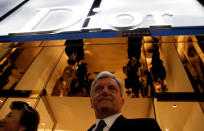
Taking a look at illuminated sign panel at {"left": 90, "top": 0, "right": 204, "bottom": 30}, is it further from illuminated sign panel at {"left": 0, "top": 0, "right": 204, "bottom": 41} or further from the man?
the man

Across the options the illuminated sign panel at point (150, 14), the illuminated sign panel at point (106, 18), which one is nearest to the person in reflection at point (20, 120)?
the illuminated sign panel at point (106, 18)

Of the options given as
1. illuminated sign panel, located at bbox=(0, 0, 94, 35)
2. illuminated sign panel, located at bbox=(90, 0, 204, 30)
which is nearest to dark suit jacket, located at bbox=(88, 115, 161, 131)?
illuminated sign panel, located at bbox=(90, 0, 204, 30)

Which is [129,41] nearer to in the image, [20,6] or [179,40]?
[179,40]

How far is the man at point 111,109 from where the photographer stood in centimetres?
144

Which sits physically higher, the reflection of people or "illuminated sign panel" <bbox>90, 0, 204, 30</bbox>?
"illuminated sign panel" <bbox>90, 0, 204, 30</bbox>

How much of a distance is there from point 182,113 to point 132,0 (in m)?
2.73

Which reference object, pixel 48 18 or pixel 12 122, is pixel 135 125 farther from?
pixel 48 18

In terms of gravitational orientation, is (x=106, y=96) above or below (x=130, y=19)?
below

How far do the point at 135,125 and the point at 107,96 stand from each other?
444 millimetres

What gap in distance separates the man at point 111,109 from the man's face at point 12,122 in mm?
836

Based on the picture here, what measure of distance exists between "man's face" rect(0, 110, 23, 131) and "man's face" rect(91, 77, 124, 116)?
0.84 meters

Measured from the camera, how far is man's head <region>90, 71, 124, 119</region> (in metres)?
1.68

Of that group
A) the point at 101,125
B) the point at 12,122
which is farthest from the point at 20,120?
the point at 101,125

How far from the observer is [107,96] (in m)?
1.76
